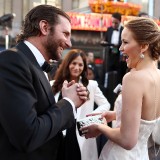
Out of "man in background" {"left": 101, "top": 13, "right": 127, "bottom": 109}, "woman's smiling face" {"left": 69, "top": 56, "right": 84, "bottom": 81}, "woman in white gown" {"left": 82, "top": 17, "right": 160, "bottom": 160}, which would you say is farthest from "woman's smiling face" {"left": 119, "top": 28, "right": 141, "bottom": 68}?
"man in background" {"left": 101, "top": 13, "right": 127, "bottom": 109}

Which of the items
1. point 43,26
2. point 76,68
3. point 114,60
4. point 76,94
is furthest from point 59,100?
point 114,60

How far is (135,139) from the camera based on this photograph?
149 cm

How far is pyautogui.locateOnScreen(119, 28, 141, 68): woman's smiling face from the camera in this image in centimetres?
154

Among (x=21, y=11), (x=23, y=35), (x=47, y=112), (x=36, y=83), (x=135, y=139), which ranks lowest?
(x=135, y=139)

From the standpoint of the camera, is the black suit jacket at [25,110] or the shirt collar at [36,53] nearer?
the black suit jacket at [25,110]

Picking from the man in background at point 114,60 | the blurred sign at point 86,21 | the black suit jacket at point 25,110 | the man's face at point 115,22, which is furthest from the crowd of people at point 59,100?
the blurred sign at point 86,21

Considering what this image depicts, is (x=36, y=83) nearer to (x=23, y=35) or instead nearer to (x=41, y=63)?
(x=41, y=63)

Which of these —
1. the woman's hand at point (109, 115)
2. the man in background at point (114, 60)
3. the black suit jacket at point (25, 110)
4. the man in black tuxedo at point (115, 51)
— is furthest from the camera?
the man in black tuxedo at point (115, 51)

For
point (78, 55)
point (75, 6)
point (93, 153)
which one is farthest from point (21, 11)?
point (93, 153)

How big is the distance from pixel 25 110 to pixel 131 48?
74 cm

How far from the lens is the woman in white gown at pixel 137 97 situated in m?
1.46

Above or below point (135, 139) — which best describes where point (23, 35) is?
above

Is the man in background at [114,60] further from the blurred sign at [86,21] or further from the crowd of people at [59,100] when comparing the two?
the blurred sign at [86,21]

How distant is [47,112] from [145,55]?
68 centimetres
